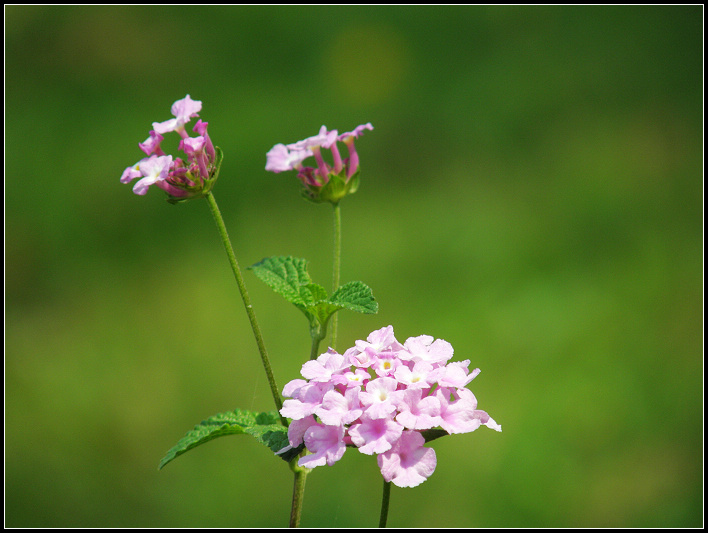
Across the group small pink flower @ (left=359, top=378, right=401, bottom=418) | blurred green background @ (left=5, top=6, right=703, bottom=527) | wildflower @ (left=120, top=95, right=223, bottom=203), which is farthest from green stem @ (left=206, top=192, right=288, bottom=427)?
blurred green background @ (left=5, top=6, right=703, bottom=527)

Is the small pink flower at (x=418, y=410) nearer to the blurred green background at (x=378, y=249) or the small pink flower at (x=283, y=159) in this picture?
the small pink flower at (x=283, y=159)

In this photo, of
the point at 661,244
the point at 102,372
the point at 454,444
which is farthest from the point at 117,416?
the point at 661,244

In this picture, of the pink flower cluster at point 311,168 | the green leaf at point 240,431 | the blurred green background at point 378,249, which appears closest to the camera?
the green leaf at point 240,431

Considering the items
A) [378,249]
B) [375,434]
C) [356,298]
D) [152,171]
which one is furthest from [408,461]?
[378,249]

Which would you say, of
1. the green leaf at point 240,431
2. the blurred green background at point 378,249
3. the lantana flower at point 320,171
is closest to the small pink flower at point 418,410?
the green leaf at point 240,431

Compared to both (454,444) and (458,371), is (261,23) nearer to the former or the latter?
(454,444)

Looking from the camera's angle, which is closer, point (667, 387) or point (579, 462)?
point (579, 462)

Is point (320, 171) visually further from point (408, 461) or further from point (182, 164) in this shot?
point (408, 461)
